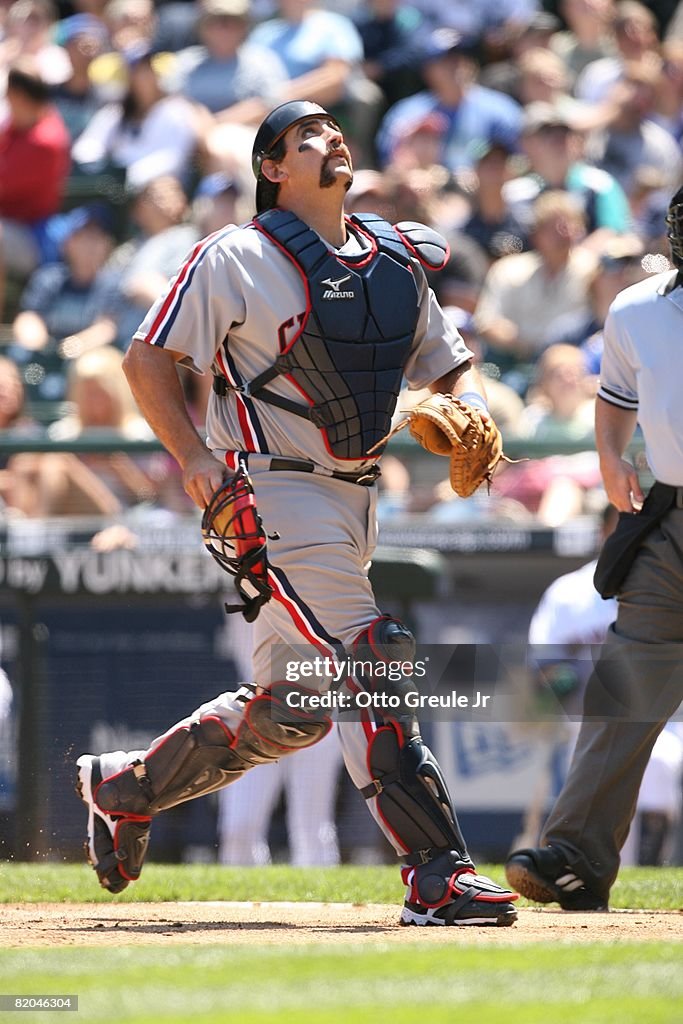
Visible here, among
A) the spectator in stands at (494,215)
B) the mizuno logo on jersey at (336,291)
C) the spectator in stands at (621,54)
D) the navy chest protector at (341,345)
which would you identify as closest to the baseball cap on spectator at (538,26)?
the spectator in stands at (621,54)

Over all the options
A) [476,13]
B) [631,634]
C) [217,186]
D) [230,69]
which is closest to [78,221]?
[217,186]

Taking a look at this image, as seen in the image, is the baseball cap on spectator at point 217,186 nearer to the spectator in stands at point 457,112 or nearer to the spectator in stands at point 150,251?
the spectator in stands at point 150,251

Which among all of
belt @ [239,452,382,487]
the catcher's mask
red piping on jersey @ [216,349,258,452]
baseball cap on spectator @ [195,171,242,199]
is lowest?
the catcher's mask

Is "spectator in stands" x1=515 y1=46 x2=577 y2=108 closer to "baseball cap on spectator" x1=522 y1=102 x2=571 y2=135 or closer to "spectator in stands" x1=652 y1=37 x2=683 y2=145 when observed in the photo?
"baseball cap on spectator" x1=522 y1=102 x2=571 y2=135

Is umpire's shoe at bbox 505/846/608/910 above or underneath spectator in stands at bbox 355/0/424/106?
underneath

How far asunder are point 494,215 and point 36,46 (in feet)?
14.7

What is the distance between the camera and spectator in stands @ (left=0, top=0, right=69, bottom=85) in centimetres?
1355

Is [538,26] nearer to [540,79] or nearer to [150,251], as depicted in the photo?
[540,79]

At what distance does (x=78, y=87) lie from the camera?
1338 cm

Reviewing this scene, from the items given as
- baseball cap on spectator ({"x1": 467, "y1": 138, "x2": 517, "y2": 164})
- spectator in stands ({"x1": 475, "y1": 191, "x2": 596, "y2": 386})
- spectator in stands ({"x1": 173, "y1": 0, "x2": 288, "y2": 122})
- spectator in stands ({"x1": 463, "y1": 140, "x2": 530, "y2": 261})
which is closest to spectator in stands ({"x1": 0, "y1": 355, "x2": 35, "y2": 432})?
spectator in stands ({"x1": 475, "y1": 191, "x2": 596, "y2": 386})

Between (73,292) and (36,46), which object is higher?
(36,46)

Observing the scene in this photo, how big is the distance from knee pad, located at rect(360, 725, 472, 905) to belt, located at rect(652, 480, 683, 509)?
124 centimetres

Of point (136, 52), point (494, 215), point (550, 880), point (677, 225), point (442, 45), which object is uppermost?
point (136, 52)

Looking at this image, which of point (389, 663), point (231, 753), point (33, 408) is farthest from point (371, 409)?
point (33, 408)
